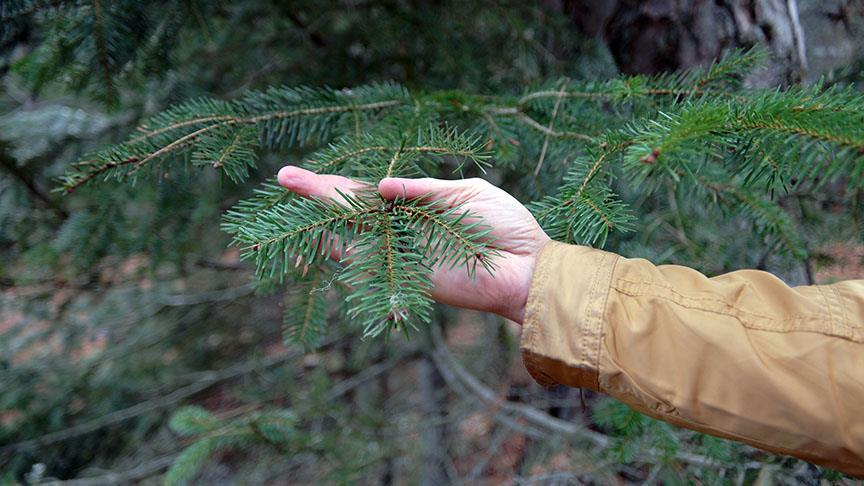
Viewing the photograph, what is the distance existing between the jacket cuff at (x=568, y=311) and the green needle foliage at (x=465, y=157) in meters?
0.07

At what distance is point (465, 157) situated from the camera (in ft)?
3.41

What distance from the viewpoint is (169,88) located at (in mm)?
2123

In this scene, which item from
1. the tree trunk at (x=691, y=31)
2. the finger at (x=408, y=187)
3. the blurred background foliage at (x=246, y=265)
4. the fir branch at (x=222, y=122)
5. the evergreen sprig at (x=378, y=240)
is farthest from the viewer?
the tree trunk at (x=691, y=31)

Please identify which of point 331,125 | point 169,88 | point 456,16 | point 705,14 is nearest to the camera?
point 331,125

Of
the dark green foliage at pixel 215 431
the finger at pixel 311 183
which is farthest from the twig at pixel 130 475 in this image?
the finger at pixel 311 183

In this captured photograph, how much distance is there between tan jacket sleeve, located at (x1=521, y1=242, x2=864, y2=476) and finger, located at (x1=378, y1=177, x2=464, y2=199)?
0.26 metres

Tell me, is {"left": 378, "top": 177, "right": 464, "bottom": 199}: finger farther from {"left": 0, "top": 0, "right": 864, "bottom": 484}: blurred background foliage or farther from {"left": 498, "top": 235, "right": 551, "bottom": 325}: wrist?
{"left": 0, "top": 0, "right": 864, "bottom": 484}: blurred background foliage

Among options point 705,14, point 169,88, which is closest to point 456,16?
point 705,14

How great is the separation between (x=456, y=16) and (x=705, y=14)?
1.03 meters

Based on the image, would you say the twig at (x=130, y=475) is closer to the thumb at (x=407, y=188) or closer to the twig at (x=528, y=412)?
the twig at (x=528, y=412)

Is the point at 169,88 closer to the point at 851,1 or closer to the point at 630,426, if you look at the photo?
the point at 630,426

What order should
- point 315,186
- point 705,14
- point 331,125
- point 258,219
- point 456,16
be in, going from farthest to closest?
point 456,16
point 705,14
point 331,125
point 315,186
point 258,219

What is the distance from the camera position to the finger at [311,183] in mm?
1006

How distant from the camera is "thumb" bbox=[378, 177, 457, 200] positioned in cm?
91
